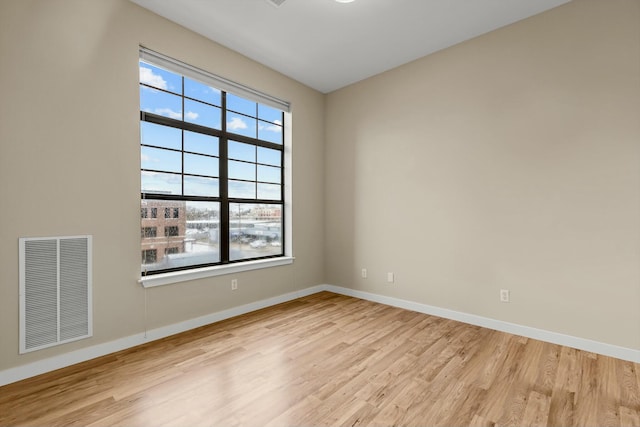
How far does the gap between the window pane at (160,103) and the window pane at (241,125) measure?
595 mm

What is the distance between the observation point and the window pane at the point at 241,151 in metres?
3.56

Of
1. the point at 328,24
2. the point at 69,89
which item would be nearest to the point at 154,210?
the point at 69,89

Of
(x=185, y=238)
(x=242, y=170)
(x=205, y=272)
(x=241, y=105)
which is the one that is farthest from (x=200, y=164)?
(x=205, y=272)

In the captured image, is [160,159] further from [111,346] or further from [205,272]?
[111,346]

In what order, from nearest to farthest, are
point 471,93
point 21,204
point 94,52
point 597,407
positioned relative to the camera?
point 597,407
point 21,204
point 94,52
point 471,93

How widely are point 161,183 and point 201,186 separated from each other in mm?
415

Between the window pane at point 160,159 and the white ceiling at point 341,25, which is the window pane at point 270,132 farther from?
the window pane at point 160,159

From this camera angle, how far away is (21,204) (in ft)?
6.98

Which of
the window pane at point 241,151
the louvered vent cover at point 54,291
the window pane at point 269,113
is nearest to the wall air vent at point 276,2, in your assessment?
the window pane at point 269,113

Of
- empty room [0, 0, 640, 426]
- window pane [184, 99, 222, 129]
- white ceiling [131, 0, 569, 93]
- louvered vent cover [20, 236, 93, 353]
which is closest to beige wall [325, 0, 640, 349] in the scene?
empty room [0, 0, 640, 426]

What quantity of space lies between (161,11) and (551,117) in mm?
3637

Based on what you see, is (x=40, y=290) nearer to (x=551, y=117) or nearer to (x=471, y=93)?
(x=471, y=93)

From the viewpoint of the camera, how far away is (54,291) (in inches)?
88.7

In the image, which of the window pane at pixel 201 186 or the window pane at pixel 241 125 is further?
the window pane at pixel 241 125
